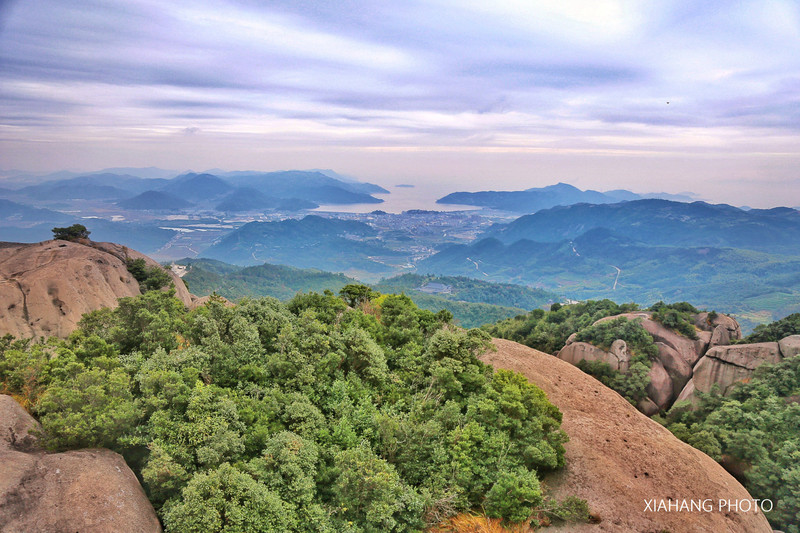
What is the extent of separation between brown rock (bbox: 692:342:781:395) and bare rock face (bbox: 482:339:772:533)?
15432mm

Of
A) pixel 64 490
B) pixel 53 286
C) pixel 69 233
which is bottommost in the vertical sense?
pixel 64 490

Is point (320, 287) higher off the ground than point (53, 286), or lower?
lower

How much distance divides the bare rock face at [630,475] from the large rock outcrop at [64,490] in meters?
13.9

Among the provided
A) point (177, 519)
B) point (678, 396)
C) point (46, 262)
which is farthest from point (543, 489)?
point (46, 262)

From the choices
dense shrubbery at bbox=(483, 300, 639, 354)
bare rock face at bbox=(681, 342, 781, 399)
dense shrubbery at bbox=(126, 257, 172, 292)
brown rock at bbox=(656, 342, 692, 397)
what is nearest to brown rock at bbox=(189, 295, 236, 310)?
dense shrubbery at bbox=(126, 257, 172, 292)

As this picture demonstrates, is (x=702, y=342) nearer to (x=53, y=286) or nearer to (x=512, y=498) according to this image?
(x=512, y=498)

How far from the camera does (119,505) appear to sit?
10.1 meters

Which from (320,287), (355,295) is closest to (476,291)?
(320,287)

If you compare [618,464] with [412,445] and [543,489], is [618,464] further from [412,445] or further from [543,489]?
[412,445]

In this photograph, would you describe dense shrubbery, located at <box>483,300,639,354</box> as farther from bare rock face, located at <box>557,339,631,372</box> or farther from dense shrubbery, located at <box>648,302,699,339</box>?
dense shrubbery, located at <box>648,302,699,339</box>

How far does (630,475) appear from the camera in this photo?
17.3m

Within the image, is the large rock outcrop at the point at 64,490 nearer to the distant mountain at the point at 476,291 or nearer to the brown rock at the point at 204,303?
the brown rock at the point at 204,303

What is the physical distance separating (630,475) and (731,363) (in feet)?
75.2

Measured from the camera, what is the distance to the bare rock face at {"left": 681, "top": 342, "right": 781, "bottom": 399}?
3177 centimetres
